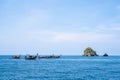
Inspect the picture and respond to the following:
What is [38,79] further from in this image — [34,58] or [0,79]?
[34,58]

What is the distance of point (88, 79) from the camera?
58.0 metres

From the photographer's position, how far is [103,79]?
58.4 metres

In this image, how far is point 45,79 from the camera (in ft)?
188

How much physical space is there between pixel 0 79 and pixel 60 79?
1369cm

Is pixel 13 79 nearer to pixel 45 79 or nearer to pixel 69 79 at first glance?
pixel 45 79

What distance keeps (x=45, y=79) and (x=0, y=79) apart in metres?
10.2

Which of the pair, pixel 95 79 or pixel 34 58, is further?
pixel 34 58

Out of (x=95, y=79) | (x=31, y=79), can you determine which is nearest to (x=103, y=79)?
(x=95, y=79)

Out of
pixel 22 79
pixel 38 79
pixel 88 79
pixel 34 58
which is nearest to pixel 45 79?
pixel 38 79

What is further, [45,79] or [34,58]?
[34,58]

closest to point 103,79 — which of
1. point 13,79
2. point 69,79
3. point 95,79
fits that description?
point 95,79

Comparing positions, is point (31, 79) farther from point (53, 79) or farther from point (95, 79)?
point (95, 79)

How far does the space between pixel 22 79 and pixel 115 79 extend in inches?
858

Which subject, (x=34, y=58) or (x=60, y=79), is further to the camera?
(x=34, y=58)
